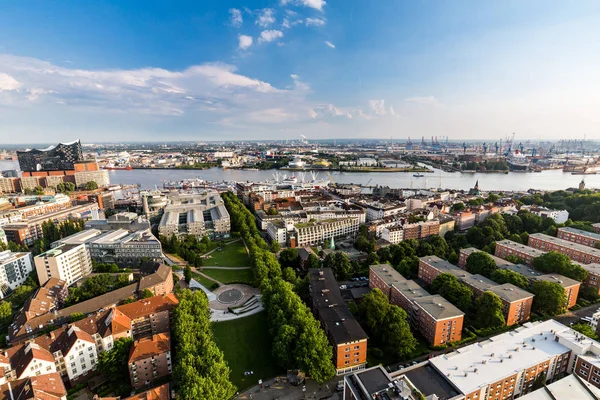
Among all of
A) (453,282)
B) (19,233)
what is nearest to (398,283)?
(453,282)

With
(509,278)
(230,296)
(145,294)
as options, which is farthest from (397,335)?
(145,294)

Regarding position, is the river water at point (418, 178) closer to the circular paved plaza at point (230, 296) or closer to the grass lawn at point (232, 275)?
the grass lawn at point (232, 275)

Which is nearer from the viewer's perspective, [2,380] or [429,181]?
[2,380]

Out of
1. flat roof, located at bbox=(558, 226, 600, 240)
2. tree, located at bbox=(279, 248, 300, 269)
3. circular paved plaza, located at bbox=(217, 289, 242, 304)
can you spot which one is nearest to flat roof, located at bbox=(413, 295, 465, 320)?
tree, located at bbox=(279, 248, 300, 269)

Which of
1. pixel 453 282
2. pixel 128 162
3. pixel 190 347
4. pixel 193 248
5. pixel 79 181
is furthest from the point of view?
pixel 128 162

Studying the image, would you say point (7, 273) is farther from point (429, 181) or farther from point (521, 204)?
point (429, 181)

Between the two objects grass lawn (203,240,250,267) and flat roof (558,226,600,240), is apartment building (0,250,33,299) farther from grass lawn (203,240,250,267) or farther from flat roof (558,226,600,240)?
flat roof (558,226,600,240)

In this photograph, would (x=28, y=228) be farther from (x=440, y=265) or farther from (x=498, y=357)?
(x=498, y=357)

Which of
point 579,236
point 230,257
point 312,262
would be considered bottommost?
point 230,257
